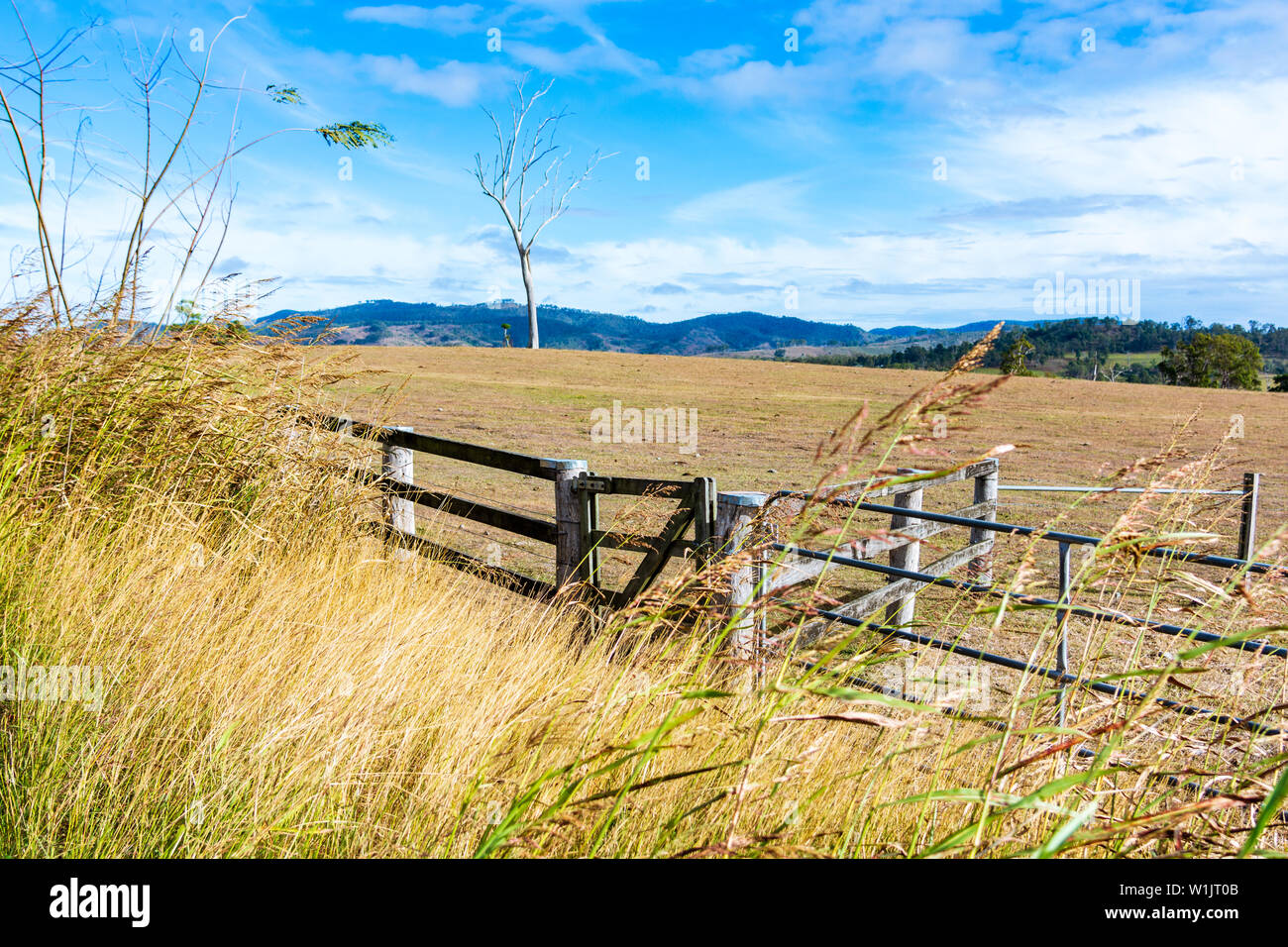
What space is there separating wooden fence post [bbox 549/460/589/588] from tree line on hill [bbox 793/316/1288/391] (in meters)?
37.6

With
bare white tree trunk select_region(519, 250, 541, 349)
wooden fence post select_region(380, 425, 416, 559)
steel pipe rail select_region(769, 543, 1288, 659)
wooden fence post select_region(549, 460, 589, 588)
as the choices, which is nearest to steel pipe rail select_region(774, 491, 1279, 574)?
steel pipe rail select_region(769, 543, 1288, 659)

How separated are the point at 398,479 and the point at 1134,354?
14731 cm

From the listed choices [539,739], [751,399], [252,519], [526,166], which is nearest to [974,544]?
[252,519]

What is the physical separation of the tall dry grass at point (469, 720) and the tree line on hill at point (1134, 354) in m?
39.7

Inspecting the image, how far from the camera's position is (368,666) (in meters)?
2.67

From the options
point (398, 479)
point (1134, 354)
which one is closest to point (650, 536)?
point (398, 479)

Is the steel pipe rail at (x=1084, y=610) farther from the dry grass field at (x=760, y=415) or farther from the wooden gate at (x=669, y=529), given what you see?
the wooden gate at (x=669, y=529)

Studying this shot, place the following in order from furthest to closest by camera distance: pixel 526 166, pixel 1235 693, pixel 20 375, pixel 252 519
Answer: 1. pixel 526 166
2. pixel 252 519
3. pixel 20 375
4. pixel 1235 693

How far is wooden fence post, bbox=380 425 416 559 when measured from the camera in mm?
6215

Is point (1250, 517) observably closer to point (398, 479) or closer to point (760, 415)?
point (398, 479)

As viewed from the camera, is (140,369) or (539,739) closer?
(539,739)
